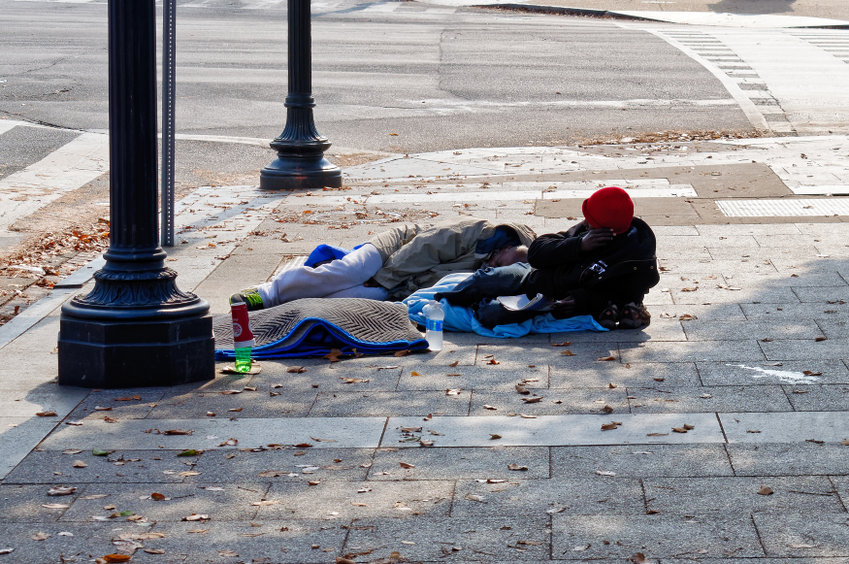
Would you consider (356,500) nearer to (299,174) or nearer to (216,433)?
(216,433)

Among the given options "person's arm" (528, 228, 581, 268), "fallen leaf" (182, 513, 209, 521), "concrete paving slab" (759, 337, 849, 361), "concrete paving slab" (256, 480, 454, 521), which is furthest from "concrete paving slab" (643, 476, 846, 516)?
"person's arm" (528, 228, 581, 268)

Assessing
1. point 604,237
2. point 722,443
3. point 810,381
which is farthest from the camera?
point 604,237

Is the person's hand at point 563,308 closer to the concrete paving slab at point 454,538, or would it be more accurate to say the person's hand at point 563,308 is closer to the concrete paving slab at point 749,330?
the concrete paving slab at point 749,330

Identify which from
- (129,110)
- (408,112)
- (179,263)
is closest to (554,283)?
(129,110)

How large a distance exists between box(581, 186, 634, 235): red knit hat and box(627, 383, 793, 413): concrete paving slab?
127 cm

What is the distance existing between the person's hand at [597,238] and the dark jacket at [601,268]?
0.06 meters

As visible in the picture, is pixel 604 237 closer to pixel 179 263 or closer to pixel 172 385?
pixel 172 385

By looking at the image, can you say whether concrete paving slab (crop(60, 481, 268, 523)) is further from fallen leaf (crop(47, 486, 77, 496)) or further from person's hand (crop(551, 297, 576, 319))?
person's hand (crop(551, 297, 576, 319))

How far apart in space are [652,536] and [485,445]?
1103 millimetres

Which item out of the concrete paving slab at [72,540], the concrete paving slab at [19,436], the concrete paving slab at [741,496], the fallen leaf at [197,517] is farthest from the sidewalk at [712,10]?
the concrete paving slab at [72,540]

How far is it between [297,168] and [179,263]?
3.62 metres

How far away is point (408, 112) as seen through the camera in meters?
16.7

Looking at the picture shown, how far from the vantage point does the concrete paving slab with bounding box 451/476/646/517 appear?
4.19 metres

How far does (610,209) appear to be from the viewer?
21.5ft
